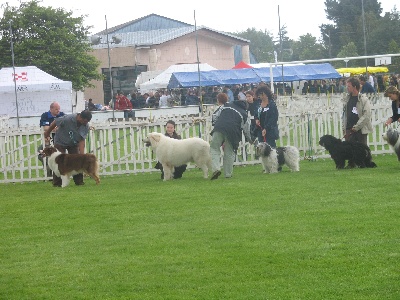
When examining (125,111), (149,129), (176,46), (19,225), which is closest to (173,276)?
(19,225)

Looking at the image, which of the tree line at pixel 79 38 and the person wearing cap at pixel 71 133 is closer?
the person wearing cap at pixel 71 133

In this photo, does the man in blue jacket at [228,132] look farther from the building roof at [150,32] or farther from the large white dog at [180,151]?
the building roof at [150,32]

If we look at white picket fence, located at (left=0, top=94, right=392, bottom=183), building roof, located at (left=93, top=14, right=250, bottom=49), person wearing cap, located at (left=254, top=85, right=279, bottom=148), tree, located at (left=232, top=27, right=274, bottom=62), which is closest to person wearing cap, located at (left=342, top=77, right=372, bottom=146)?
person wearing cap, located at (left=254, top=85, right=279, bottom=148)

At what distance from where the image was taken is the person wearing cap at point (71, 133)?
59.4ft

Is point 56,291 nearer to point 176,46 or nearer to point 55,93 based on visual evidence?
point 55,93

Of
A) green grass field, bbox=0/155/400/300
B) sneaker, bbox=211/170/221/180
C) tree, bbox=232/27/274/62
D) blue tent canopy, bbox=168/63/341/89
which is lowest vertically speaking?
green grass field, bbox=0/155/400/300

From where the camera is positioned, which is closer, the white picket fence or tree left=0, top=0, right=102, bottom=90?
the white picket fence

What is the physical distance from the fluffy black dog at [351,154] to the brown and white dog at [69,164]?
4.92 metres

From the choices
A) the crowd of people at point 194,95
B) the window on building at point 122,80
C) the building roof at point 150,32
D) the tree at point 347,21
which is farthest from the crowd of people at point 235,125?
the building roof at point 150,32

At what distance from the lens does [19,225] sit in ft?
41.0

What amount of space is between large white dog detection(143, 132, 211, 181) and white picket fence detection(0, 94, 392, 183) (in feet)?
8.14

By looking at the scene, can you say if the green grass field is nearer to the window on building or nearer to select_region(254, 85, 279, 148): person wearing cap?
select_region(254, 85, 279, 148): person wearing cap

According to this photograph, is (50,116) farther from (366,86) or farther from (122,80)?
(122,80)

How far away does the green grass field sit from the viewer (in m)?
7.58
